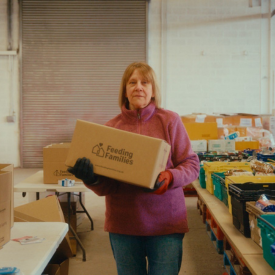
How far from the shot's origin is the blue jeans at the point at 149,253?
1333 millimetres

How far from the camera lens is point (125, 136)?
4.18ft

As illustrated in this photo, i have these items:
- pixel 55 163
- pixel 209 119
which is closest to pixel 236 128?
pixel 209 119

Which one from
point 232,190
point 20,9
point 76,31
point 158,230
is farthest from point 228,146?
point 20,9

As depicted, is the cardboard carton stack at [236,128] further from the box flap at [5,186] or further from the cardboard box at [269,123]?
the box flap at [5,186]

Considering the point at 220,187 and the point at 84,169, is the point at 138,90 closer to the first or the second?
the point at 84,169

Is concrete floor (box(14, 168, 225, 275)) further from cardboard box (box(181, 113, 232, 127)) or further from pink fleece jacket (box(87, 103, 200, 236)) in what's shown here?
cardboard box (box(181, 113, 232, 127))

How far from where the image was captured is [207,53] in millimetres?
6520

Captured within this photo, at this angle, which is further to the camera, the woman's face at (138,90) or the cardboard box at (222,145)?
the cardboard box at (222,145)

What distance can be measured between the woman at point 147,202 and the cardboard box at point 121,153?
2.3 inches

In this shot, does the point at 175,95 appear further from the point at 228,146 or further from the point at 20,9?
the point at 20,9

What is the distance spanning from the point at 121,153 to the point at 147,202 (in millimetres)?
259

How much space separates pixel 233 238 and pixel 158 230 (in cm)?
44

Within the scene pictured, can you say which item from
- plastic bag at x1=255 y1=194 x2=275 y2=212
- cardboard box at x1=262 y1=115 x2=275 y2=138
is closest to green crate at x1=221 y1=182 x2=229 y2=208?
plastic bag at x1=255 y1=194 x2=275 y2=212

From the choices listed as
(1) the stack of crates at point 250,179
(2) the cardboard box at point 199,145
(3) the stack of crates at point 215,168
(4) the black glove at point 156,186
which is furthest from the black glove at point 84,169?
(2) the cardboard box at point 199,145
